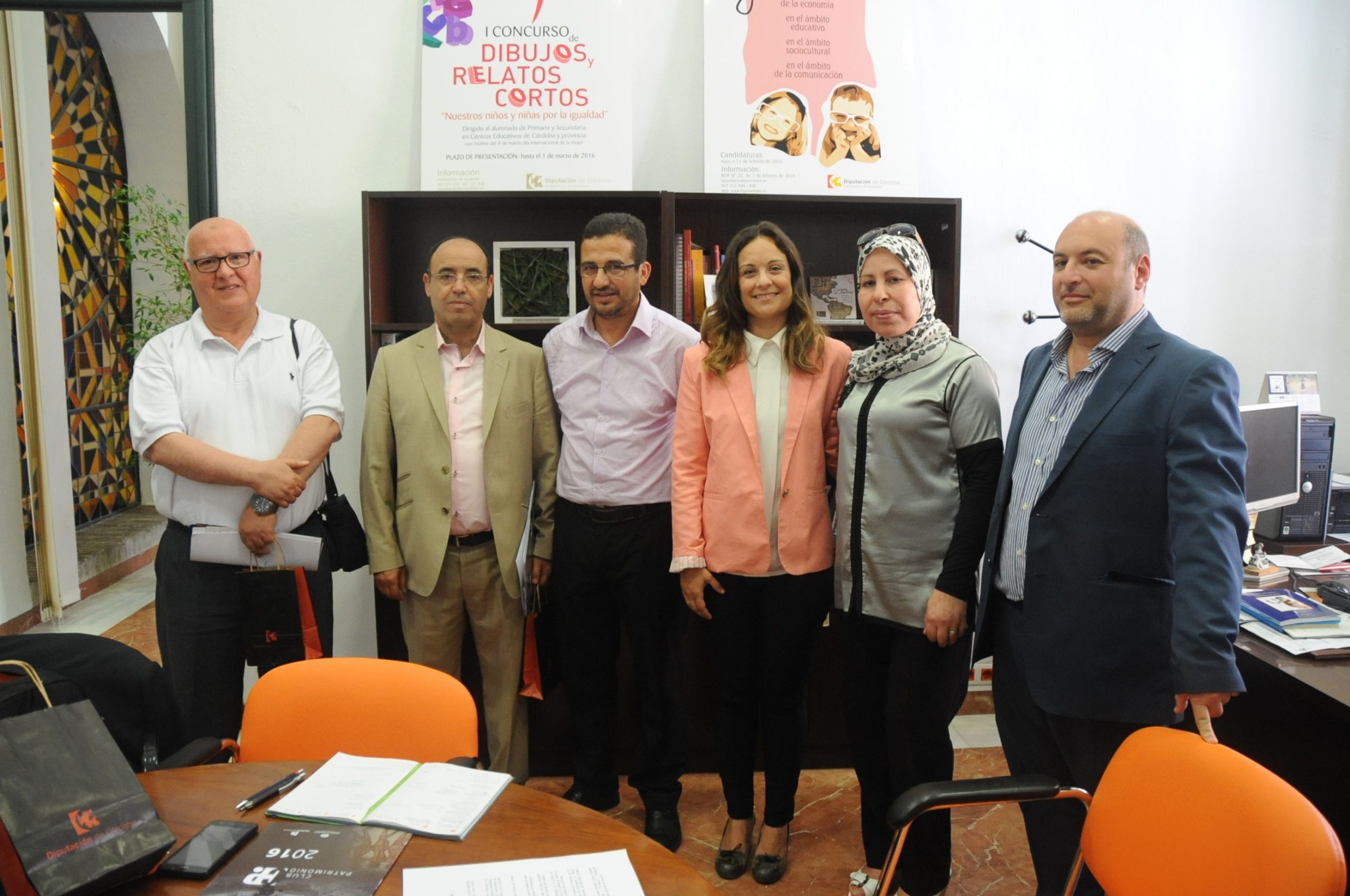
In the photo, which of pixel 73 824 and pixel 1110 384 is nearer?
pixel 73 824

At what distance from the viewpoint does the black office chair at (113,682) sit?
1640 millimetres

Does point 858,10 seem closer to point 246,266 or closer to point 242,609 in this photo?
point 246,266

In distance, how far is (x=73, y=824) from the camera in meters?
1.03

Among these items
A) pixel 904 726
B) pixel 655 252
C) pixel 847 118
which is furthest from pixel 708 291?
pixel 904 726

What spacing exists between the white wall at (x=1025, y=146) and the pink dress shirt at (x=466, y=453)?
0.82m

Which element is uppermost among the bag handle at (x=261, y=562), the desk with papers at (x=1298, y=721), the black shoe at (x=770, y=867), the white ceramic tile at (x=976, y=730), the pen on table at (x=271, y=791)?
the bag handle at (x=261, y=562)

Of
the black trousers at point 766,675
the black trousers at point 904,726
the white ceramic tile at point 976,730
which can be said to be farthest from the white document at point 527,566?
the white ceramic tile at point 976,730

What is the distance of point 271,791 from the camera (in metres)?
1.26

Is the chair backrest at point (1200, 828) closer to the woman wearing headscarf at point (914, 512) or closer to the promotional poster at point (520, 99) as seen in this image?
the woman wearing headscarf at point (914, 512)

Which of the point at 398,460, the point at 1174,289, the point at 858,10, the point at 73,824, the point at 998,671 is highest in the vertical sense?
the point at 858,10

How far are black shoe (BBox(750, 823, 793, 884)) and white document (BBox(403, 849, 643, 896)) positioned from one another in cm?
136

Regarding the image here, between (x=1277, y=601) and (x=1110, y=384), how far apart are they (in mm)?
1039

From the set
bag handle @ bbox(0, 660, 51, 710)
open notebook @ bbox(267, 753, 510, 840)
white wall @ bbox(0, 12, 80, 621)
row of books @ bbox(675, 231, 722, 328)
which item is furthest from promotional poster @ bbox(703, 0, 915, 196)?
white wall @ bbox(0, 12, 80, 621)

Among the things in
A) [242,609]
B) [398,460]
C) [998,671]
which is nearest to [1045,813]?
[998,671]
